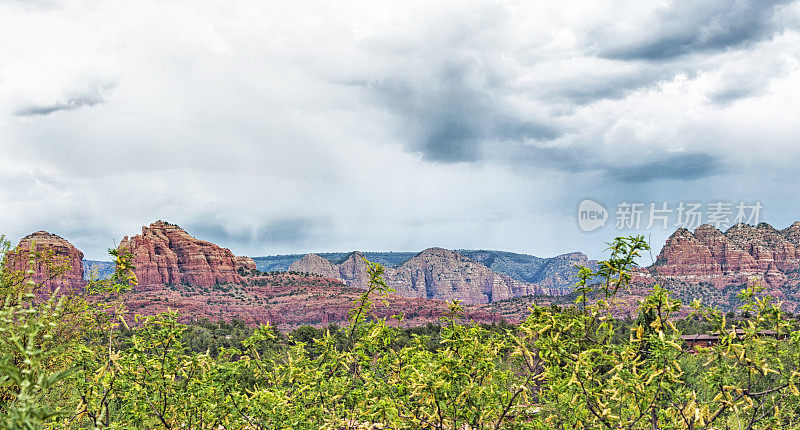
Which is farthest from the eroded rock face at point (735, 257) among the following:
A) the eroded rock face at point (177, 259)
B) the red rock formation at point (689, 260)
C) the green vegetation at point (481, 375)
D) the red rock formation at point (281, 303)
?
the green vegetation at point (481, 375)

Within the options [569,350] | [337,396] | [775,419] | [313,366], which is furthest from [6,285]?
[775,419]

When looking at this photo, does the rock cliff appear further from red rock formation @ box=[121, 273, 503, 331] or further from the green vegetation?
the green vegetation

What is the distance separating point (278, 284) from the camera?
153m

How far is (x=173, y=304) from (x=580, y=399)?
125 metres

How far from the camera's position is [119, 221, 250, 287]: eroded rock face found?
14400 cm

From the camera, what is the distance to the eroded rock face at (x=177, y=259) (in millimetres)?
144000

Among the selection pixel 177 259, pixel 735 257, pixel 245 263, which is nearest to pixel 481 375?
pixel 177 259

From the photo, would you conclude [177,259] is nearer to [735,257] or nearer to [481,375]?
[481,375]

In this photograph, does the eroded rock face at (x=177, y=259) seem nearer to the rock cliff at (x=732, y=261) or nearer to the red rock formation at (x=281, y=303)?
the red rock formation at (x=281, y=303)

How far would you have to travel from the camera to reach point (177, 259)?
6004 inches

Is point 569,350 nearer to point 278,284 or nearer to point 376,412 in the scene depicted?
point 376,412

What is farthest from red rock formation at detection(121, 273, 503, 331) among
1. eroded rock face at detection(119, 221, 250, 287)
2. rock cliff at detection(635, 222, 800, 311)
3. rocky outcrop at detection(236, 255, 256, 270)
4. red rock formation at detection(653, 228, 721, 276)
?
red rock formation at detection(653, 228, 721, 276)

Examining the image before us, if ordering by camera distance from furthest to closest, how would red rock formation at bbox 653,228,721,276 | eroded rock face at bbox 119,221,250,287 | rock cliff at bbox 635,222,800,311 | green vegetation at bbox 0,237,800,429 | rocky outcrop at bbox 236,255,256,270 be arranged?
1. red rock formation at bbox 653,228,721,276
2. rocky outcrop at bbox 236,255,256,270
3. rock cliff at bbox 635,222,800,311
4. eroded rock face at bbox 119,221,250,287
5. green vegetation at bbox 0,237,800,429

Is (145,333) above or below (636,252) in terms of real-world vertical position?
below
